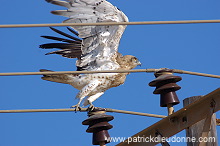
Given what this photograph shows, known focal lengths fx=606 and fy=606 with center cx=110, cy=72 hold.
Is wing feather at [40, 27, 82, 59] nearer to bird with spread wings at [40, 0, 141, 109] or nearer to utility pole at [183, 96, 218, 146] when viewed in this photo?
bird with spread wings at [40, 0, 141, 109]

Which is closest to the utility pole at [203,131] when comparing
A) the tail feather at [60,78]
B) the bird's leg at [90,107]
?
the bird's leg at [90,107]

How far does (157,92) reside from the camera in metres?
6.11

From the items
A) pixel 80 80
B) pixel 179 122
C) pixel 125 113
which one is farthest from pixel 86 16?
pixel 179 122

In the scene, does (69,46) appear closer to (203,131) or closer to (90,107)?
(90,107)

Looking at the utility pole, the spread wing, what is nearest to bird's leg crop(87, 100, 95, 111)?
the spread wing

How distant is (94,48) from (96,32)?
0.26 meters

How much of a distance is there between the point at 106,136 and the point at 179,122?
97cm

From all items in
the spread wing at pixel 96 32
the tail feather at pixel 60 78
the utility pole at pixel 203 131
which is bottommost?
the utility pole at pixel 203 131

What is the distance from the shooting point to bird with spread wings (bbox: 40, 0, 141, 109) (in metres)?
8.77

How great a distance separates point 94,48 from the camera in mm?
9156

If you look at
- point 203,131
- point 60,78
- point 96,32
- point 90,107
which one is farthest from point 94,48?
point 203,131

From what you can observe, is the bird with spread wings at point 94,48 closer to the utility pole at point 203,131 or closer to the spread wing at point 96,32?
the spread wing at point 96,32

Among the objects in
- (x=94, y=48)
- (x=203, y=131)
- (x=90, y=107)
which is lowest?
(x=203, y=131)

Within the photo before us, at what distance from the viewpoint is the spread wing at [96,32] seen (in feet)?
28.5
